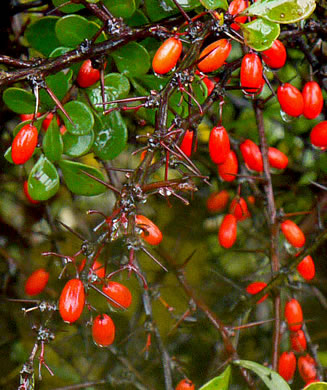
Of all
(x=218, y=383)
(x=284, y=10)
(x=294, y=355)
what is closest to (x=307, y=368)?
(x=294, y=355)

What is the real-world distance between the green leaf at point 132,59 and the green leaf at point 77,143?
0.10 m

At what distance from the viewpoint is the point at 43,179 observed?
79cm

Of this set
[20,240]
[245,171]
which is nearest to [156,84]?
[245,171]

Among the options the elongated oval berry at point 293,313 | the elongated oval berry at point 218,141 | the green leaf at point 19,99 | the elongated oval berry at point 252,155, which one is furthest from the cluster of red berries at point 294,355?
the green leaf at point 19,99

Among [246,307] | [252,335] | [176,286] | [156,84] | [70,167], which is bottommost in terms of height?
[252,335]

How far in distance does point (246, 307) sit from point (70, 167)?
1.38ft

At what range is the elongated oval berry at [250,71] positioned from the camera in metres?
0.72

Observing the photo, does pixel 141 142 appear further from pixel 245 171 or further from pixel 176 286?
pixel 176 286

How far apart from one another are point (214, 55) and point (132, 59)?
0.46 feet

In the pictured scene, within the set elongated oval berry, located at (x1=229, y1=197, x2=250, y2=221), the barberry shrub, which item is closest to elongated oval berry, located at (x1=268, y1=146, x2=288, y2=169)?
the barberry shrub

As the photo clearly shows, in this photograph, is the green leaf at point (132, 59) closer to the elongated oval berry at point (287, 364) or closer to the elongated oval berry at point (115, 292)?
the elongated oval berry at point (115, 292)

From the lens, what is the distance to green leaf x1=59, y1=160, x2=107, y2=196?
31.5 inches

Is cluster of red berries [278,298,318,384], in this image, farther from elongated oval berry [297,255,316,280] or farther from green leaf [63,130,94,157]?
green leaf [63,130,94,157]

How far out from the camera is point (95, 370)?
1276 millimetres
